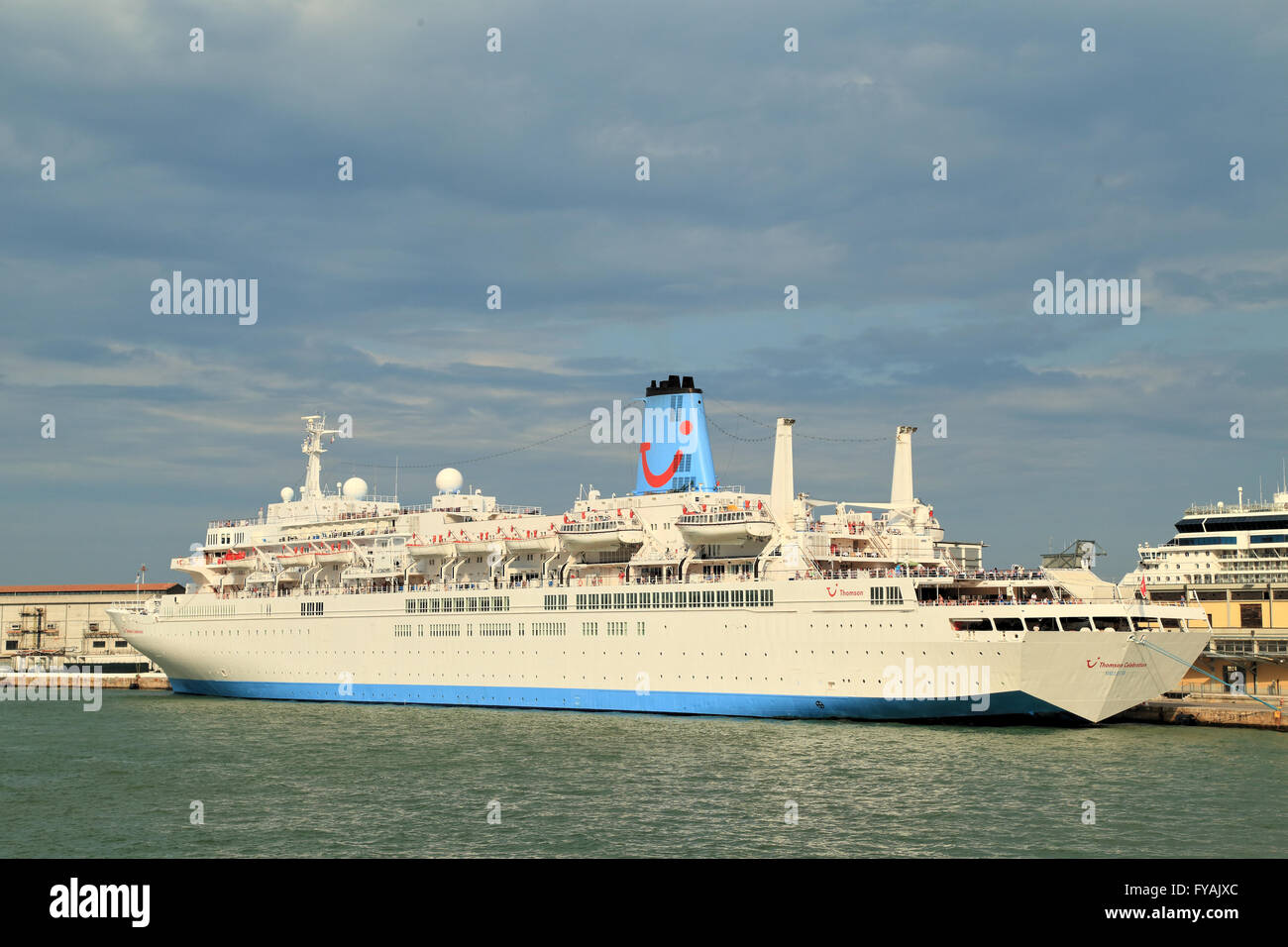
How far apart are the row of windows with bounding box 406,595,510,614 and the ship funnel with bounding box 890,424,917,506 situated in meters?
18.3

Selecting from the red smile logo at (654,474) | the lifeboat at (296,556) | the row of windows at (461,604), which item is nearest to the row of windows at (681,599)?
the row of windows at (461,604)

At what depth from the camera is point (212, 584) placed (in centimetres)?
7188

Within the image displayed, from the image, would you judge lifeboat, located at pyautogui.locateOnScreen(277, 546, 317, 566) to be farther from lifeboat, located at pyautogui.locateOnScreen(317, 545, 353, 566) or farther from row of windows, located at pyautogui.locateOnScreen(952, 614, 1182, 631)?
row of windows, located at pyautogui.locateOnScreen(952, 614, 1182, 631)

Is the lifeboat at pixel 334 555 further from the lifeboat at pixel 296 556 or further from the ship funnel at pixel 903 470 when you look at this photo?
the ship funnel at pixel 903 470

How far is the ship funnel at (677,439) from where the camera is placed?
53875 millimetres

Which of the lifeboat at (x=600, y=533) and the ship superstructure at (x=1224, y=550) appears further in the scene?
the ship superstructure at (x=1224, y=550)

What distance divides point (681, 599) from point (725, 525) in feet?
11.7

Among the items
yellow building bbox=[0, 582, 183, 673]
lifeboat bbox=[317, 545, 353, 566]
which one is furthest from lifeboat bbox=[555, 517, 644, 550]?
yellow building bbox=[0, 582, 183, 673]

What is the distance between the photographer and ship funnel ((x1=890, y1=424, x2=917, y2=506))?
169 feet

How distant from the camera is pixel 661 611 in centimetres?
4869

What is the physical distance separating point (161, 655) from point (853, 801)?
52.5m

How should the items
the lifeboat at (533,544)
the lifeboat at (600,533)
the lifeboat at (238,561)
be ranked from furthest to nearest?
1. the lifeboat at (238,561)
2. the lifeboat at (533,544)
3. the lifeboat at (600,533)

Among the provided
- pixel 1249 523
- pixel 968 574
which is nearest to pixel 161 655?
pixel 968 574

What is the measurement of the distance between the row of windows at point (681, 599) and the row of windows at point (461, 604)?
479 centimetres
